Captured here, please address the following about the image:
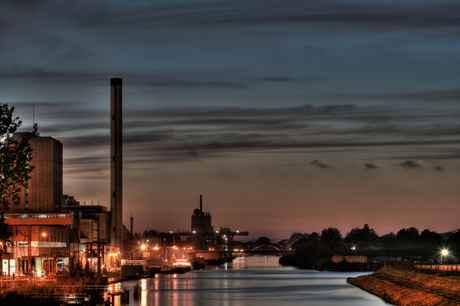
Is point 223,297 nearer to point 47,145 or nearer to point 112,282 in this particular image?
point 112,282

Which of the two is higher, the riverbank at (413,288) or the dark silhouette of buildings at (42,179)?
the dark silhouette of buildings at (42,179)

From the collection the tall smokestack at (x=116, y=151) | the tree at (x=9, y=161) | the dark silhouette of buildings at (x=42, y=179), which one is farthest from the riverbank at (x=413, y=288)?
the dark silhouette of buildings at (x=42, y=179)

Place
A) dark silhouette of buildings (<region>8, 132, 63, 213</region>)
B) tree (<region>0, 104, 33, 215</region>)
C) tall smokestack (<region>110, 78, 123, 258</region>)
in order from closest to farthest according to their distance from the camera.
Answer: tree (<region>0, 104, 33, 215</region>) → tall smokestack (<region>110, 78, 123, 258</region>) → dark silhouette of buildings (<region>8, 132, 63, 213</region>)

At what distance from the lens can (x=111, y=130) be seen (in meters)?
175

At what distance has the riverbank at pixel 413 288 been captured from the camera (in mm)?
62031

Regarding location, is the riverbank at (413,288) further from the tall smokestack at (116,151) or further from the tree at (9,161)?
the tall smokestack at (116,151)

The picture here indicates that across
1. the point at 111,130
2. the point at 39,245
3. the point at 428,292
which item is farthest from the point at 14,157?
the point at 111,130

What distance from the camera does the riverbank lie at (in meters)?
62.0

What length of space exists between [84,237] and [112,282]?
6138 cm

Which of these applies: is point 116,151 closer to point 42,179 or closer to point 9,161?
point 42,179

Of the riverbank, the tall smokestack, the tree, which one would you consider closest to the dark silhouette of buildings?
the tall smokestack

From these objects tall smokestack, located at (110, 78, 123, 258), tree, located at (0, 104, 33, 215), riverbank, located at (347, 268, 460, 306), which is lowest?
riverbank, located at (347, 268, 460, 306)

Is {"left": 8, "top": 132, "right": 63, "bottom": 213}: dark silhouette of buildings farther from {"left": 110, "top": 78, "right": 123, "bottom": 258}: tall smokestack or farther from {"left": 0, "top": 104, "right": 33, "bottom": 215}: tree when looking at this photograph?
{"left": 0, "top": 104, "right": 33, "bottom": 215}: tree

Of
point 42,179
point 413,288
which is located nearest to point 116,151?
point 42,179
